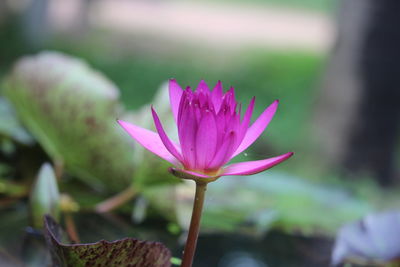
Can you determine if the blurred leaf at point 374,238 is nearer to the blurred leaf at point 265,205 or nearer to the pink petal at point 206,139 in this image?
the blurred leaf at point 265,205

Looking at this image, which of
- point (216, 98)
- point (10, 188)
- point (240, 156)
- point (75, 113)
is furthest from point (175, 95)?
point (240, 156)

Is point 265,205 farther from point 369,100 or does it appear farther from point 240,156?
point 369,100

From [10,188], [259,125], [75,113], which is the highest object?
[259,125]

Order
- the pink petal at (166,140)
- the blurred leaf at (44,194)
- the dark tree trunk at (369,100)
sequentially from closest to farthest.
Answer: the pink petal at (166,140) < the blurred leaf at (44,194) < the dark tree trunk at (369,100)

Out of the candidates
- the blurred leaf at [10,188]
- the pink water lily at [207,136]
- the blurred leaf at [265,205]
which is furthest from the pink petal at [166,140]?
the blurred leaf at [10,188]

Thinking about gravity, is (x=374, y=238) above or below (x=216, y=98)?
below

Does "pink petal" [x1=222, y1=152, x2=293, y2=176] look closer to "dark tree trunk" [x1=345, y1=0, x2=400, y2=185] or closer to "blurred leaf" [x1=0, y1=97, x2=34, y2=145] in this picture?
"blurred leaf" [x1=0, y1=97, x2=34, y2=145]
